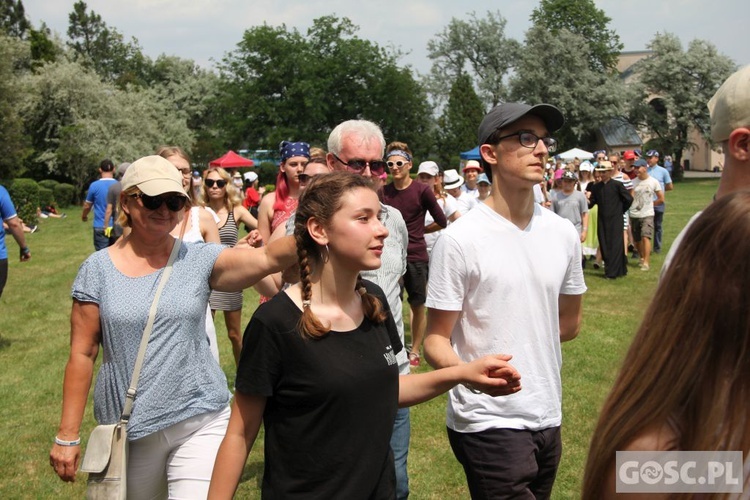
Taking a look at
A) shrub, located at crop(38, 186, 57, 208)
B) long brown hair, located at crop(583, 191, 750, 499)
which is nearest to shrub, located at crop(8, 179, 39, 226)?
shrub, located at crop(38, 186, 57, 208)

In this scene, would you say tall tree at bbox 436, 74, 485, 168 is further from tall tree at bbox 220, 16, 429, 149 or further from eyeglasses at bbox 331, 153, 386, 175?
eyeglasses at bbox 331, 153, 386, 175

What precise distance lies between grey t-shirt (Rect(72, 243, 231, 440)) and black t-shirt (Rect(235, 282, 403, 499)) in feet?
2.62

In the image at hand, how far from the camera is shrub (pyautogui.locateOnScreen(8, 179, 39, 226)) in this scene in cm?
2691

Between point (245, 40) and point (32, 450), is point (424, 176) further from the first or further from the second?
point (245, 40)

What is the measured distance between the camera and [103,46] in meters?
87.4

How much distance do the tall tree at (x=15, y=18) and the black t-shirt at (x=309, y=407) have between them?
72587 millimetres

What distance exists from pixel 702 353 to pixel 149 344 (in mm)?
2476

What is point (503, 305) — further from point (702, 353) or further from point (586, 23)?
point (586, 23)

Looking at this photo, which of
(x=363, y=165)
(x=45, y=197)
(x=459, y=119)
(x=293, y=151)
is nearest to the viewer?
(x=363, y=165)

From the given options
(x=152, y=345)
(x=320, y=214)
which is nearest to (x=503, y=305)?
(x=320, y=214)

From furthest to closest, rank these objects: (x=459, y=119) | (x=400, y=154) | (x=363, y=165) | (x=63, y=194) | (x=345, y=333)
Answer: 1. (x=459, y=119)
2. (x=63, y=194)
3. (x=400, y=154)
4. (x=363, y=165)
5. (x=345, y=333)

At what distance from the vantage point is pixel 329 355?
2662 millimetres

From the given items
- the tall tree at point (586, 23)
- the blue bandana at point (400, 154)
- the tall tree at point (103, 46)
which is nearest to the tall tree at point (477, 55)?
the tall tree at point (586, 23)

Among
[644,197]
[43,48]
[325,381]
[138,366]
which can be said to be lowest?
[644,197]
